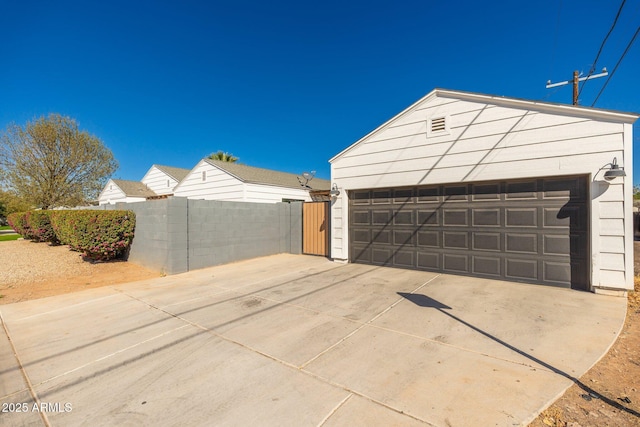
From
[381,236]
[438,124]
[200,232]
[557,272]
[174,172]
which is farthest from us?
[174,172]

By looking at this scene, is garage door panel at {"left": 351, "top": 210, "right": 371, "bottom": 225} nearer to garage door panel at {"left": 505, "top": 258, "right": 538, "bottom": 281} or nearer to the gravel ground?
garage door panel at {"left": 505, "top": 258, "right": 538, "bottom": 281}

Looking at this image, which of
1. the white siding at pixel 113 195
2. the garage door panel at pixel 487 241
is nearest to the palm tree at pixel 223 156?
the white siding at pixel 113 195

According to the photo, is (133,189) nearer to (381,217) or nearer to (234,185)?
(234,185)

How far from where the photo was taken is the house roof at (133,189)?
61.3 feet

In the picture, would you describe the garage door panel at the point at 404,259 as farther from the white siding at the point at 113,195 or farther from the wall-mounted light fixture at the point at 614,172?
the white siding at the point at 113,195

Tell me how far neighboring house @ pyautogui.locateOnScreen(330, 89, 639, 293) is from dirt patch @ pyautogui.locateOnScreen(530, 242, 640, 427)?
2752mm

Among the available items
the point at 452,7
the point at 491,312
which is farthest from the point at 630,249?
the point at 452,7

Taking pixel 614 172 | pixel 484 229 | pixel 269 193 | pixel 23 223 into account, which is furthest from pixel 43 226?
pixel 614 172

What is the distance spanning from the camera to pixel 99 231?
752 cm

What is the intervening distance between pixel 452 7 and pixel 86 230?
12.9 meters

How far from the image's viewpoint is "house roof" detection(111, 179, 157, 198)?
18.7 m

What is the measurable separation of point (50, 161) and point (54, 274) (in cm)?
1389

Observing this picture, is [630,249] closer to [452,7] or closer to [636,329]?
[636,329]

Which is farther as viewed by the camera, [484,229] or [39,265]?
[39,265]
